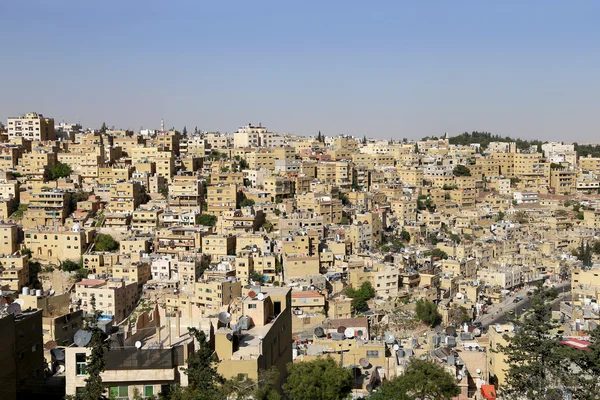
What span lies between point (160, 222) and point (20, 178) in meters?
7.51

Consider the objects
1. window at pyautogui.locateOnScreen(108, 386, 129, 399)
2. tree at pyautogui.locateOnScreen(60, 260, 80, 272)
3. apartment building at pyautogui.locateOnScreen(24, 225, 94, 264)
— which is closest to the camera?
window at pyautogui.locateOnScreen(108, 386, 129, 399)

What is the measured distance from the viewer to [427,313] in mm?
18656

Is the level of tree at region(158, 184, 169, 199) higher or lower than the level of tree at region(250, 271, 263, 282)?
higher

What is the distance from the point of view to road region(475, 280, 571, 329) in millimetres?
19312

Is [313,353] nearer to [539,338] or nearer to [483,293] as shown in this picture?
[539,338]

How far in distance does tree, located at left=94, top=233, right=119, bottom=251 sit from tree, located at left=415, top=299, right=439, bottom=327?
32.5ft

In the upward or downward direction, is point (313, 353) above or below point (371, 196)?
below

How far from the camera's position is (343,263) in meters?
21.3

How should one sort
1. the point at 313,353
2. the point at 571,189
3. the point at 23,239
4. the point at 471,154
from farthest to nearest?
the point at 471,154 → the point at 571,189 → the point at 23,239 → the point at 313,353

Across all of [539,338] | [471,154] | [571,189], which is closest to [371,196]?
[571,189]

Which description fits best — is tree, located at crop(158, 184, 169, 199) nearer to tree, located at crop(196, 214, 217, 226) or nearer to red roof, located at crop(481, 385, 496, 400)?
tree, located at crop(196, 214, 217, 226)

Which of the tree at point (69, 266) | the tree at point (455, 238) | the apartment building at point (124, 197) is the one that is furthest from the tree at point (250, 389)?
the tree at point (455, 238)

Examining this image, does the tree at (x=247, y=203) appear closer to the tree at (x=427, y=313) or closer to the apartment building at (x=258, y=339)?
the tree at (x=427, y=313)

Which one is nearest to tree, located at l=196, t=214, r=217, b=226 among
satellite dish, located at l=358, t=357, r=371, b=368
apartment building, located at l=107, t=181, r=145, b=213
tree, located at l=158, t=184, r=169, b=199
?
apartment building, located at l=107, t=181, r=145, b=213
